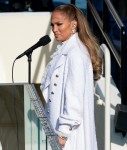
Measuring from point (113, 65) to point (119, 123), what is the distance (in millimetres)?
933

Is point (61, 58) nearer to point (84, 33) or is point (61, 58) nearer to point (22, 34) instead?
point (84, 33)

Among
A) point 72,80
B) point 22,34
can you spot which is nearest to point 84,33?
point 72,80

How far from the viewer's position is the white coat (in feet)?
11.9

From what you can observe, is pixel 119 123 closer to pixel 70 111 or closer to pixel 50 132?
pixel 70 111

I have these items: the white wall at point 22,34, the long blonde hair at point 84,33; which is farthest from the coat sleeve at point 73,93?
the white wall at point 22,34

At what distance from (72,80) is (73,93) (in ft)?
0.23

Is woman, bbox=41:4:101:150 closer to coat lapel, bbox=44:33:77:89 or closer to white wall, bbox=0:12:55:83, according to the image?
coat lapel, bbox=44:33:77:89

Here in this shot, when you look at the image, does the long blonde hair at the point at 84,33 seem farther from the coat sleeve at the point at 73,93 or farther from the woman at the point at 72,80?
the coat sleeve at the point at 73,93

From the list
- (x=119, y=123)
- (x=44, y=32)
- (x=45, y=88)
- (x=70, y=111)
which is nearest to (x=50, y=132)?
(x=70, y=111)

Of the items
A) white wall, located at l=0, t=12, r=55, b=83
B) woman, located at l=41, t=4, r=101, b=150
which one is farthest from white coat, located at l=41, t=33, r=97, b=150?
white wall, located at l=0, t=12, r=55, b=83

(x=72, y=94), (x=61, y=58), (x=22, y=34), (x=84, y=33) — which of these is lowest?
(x=72, y=94)

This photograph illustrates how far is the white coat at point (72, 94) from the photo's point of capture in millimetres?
3635

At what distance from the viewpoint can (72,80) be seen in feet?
11.9

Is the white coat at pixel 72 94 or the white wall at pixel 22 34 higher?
the white wall at pixel 22 34
